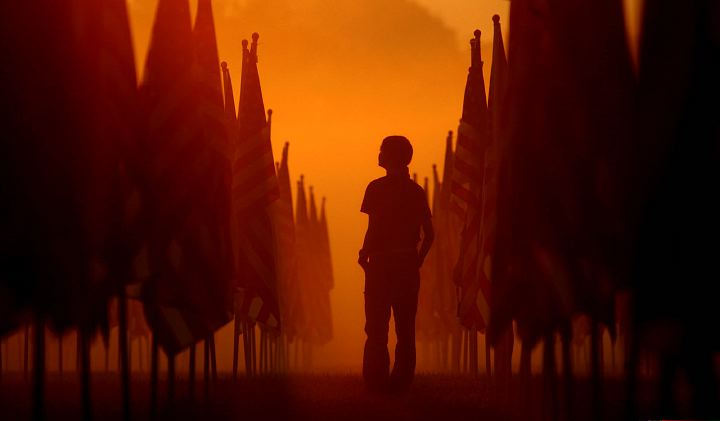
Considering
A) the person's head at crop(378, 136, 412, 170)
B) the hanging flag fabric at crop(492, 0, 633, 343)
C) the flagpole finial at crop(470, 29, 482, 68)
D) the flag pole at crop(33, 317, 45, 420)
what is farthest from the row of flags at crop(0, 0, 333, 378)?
the flagpole finial at crop(470, 29, 482, 68)

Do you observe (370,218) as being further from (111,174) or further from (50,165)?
(50,165)

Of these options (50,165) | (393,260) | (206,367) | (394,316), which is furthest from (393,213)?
(50,165)

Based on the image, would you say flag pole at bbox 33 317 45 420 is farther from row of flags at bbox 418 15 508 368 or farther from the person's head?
the person's head

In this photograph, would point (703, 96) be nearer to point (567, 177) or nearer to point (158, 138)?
point (567, 177)

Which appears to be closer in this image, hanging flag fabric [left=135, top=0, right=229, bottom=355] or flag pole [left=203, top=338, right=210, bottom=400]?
hanging flag fabric [left=135, top=0, right=229, bottom=355]

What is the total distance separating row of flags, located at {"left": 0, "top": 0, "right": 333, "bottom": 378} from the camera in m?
7.47

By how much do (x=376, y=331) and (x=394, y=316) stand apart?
0.91 feet

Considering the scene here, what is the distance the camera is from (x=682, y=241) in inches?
278

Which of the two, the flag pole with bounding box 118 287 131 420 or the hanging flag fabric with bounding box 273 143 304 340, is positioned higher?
the hanging flag fabric with bounding box 273 143 304 340

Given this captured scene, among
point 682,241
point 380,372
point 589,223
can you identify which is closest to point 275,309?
point 380,372

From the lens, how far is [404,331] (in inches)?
452

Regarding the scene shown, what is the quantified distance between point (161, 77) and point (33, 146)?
2.53m

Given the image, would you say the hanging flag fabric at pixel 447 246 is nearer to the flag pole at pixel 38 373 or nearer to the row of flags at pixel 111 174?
the row of flags at pixel 111 174

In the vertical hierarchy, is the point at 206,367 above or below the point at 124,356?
below
